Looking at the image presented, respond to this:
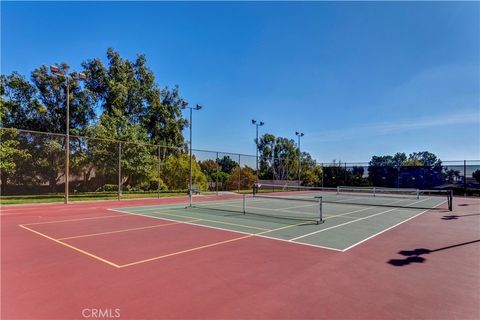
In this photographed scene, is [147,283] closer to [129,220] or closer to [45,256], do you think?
[45,256]

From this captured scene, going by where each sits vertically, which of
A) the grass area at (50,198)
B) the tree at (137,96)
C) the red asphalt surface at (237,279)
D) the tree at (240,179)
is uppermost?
the tree at (137,96)

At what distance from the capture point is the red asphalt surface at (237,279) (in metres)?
3.73

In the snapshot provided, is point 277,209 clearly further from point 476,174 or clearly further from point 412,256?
point 476,174

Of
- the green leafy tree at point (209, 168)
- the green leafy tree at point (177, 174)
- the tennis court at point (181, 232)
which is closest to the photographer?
the tennis court at point (181, 232)

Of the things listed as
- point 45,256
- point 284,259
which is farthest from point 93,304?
point 284,259

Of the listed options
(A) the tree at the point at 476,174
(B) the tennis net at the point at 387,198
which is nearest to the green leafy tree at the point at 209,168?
(B) the tennis net at the point at 387,198

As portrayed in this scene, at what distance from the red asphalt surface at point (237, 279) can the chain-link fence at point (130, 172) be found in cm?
1243

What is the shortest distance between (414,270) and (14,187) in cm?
1986

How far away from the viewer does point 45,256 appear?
19.9 feet

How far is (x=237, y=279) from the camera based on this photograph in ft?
15.7

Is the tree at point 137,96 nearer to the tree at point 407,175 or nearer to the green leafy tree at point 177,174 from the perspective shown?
the green leafy tree at point 177,174

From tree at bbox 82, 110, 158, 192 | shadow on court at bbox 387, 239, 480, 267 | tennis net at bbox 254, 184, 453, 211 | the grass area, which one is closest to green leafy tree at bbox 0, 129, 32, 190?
the grass area

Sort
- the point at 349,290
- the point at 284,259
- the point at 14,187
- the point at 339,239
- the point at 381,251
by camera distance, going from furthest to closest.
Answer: the point at 14,187
the point at 339,239
the point at 381,251
the point at 284,259
the point at 349,290

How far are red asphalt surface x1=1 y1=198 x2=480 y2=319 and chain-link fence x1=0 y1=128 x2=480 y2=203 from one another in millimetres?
12430
